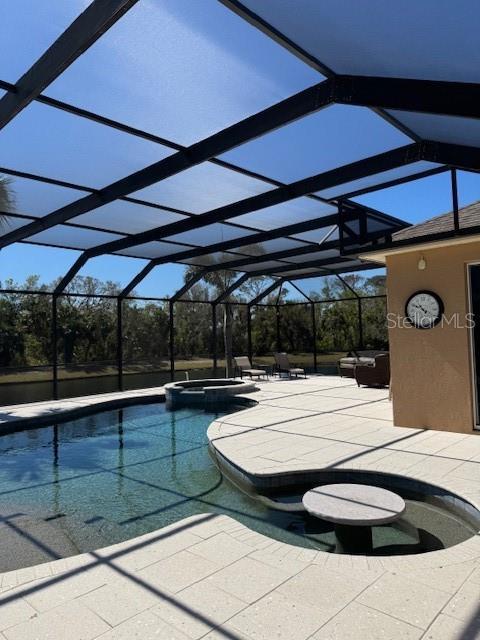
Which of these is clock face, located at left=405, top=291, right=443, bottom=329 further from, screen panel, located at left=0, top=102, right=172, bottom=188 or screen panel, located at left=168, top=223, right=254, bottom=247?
screen panel, located at left=168, top=223, right=254, bottom=247

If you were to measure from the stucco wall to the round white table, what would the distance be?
3.08 metres

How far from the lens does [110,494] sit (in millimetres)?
4707

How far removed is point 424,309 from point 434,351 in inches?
23.4

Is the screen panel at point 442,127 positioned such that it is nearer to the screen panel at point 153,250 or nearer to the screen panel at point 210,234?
the screen panel at point 210,234

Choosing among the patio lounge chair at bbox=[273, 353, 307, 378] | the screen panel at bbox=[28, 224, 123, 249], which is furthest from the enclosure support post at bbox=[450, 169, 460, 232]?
the patio lounge chair at bbox=[273, 353, 307, 378]

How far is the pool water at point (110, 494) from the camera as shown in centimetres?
363

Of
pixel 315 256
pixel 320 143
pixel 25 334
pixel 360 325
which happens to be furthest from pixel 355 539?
pixel 25 334

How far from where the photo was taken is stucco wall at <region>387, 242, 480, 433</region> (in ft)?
19.5

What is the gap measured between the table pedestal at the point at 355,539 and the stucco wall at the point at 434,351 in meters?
3.49

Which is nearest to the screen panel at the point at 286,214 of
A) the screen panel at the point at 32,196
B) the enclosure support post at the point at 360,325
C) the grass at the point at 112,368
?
the screen panel at the point at 32,196

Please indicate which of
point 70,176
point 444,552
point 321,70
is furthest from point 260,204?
point 444,552

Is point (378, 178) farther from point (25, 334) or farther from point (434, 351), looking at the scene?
point (25, 334)

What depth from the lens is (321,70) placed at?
381 cm

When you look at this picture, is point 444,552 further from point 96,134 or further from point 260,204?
point 260,204
